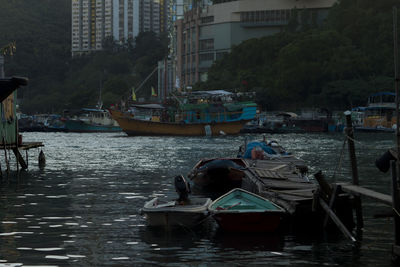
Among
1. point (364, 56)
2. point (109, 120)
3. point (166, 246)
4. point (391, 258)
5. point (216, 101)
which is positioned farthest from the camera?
point (109, 120)

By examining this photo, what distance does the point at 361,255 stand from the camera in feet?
62.8

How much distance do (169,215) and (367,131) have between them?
108 metres

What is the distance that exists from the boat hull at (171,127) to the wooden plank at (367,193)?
97.3m

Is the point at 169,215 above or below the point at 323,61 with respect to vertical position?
below

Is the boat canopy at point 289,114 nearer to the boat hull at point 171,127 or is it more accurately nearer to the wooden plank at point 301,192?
the boat hull at point 171,127

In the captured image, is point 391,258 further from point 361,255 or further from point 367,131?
point 367,131

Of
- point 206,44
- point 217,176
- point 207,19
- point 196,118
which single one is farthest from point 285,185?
point 206,44

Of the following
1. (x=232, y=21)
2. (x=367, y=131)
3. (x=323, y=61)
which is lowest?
(x=367, y=131)

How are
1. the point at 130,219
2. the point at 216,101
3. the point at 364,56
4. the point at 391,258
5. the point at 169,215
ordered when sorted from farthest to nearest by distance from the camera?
the point at 364,56, the point at 216,101, the point at 130,219, the point at 169,215, the point at 391,258

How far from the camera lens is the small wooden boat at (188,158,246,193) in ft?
112

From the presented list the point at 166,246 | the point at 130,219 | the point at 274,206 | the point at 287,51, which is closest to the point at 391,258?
the point at 274,206

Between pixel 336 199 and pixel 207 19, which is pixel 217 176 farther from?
pixel 207 19

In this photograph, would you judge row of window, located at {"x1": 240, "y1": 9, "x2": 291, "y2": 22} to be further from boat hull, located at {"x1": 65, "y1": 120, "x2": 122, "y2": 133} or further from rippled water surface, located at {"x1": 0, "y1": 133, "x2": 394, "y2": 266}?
rippled water surface, located at {"x1": 0, "y1": 133, "x2": 394, "y2": 266}

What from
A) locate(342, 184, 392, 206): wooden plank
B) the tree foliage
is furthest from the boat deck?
the tree foliage
